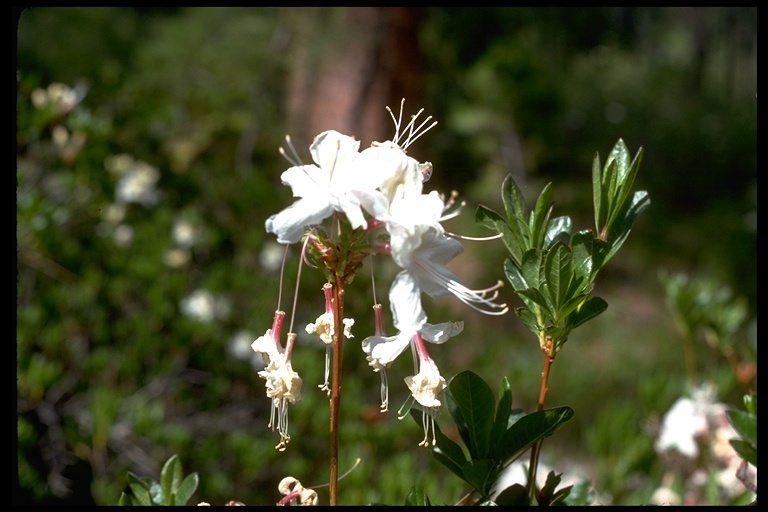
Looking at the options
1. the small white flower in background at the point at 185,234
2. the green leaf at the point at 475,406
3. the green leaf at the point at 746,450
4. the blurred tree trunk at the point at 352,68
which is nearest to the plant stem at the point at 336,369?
the green leaf at the point at 475,406

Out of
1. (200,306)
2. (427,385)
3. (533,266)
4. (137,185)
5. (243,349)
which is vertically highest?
(137,185)

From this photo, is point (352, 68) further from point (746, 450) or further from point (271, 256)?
point (746, 450)

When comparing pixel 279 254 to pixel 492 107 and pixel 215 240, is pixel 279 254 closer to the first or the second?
pixel 215 240

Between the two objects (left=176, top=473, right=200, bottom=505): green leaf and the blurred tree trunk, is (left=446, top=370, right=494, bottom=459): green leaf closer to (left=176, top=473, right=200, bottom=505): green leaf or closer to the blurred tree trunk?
(left=176, top=473, right=200, bottom=505): green leaf

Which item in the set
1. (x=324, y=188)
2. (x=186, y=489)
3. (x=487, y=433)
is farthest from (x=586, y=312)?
(x=186, y=489)

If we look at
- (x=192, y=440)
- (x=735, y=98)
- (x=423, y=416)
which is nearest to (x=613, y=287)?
(x=735, y=98)
